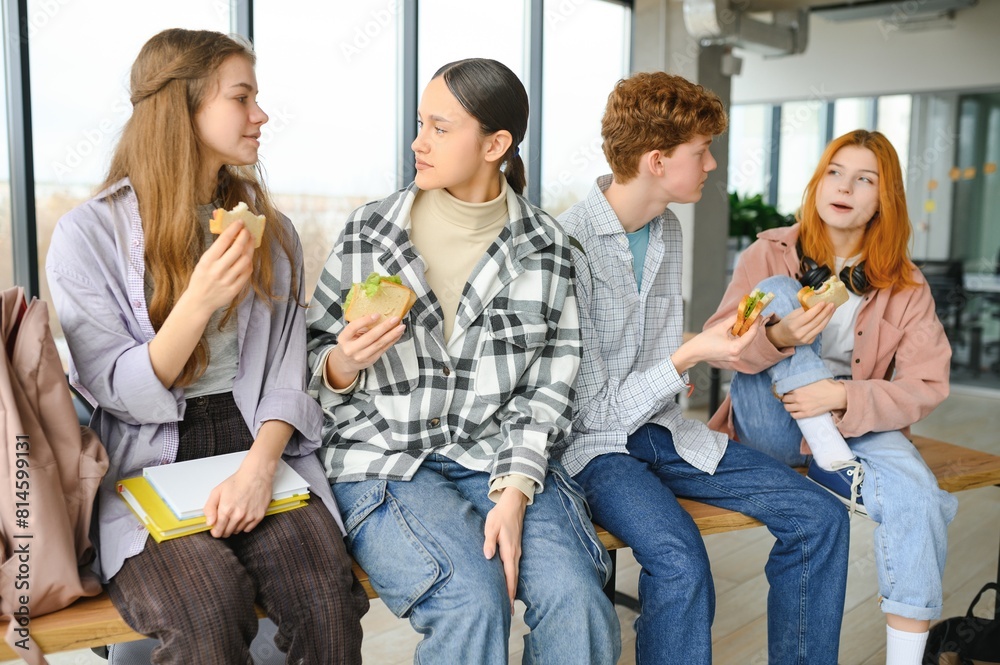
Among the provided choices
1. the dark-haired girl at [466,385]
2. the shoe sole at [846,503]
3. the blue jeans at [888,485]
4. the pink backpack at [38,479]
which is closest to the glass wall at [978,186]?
the blue jeans at [888,485]

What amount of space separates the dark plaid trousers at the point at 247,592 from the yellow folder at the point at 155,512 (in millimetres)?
15

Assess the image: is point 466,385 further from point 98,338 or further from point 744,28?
point 744,28

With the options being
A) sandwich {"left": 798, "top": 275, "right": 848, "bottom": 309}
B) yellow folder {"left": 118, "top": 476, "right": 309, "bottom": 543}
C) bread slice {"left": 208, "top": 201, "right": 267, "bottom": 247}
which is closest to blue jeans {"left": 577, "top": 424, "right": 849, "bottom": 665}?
sandwich {"left": 798, "top": 275, "right": 848, "bottom": 309}

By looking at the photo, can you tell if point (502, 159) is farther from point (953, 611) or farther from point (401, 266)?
point (953, 611)

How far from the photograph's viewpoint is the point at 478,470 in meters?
1.81

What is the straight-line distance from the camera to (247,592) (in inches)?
57.7

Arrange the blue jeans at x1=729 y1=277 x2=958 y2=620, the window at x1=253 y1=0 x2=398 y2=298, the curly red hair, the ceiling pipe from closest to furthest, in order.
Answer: the blue jeans at x1=729 y1=277 x2=958 y2=620 → the curly red hair → the window at x1=253 y1=0 x2=398 y2=298 → the ceiling pipe

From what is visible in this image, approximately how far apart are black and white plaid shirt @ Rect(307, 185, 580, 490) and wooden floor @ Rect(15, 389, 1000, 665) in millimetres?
1085

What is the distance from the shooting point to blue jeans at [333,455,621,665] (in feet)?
4.99

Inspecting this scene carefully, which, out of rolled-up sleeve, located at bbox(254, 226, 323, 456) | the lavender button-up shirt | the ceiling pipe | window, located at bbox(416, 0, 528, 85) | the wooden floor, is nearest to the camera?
the lavender button-up shirt

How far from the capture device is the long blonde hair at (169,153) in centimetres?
167

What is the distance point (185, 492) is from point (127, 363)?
255 mm

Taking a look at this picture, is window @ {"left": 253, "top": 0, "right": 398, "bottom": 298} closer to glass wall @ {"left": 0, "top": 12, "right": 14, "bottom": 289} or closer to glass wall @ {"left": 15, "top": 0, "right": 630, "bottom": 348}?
glass wall @ {"left": 15, "top": 0, "right": 630, "bottom": 348}

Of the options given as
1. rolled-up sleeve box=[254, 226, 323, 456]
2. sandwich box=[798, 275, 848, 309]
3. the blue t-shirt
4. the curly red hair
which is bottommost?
rolled-up sleeve box=[254, 226, 323, 456]
